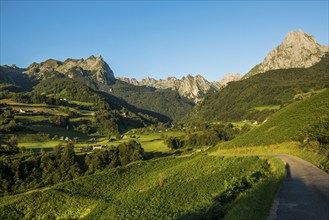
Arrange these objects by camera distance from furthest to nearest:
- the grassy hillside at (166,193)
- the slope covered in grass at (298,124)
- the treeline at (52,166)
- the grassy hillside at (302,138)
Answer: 1. the treeline at (52,166)
2. the slope covered in grass at (298,124)
3. the grassy hillside at (302,138)
4. the grassy hillside at (166,193)

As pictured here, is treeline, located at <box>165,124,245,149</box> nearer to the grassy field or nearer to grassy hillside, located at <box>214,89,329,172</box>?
the grassy field

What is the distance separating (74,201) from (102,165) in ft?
194

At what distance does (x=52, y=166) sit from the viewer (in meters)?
123

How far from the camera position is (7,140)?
171875 millimetres

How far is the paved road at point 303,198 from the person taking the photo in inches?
719

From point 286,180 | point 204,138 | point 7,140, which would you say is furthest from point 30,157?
point 286,180

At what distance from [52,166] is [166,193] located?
3511 inches

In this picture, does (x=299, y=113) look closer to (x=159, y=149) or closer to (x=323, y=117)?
(x=323, y=117)

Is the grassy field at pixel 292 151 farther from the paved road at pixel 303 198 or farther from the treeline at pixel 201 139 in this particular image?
the treeline at pixel 201 139

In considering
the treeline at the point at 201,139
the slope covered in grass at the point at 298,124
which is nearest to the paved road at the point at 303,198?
the slope covered in grass at the point at 298,124

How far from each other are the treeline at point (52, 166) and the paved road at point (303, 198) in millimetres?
103066

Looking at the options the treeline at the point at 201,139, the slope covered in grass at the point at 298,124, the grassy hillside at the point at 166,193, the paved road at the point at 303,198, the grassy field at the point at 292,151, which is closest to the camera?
the paved road at the point at 303,198

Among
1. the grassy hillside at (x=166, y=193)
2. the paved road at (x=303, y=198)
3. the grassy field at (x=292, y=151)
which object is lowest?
the grassy hillside at (x=166, y=193)

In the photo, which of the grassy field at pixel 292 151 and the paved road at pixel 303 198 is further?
the grassy field at pixel 292 151
